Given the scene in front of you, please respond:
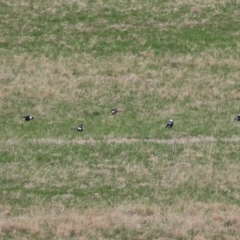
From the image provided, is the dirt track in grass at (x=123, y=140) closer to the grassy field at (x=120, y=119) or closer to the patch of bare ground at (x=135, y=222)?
the grassy field at (x=120, y=119)

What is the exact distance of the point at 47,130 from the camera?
3675cm

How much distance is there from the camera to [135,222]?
78.4 ft

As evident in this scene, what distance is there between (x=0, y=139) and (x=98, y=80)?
40.7 feet

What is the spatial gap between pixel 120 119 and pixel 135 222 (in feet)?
50.6

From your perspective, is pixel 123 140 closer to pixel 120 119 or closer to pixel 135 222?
pixel 120 119

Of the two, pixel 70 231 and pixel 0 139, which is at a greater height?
pixel 70 231

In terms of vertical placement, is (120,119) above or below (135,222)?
below

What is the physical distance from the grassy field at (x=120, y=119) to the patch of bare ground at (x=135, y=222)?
42mm

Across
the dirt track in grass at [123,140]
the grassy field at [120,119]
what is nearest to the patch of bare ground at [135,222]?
the grassy field at [120,119]

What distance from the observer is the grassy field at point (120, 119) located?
977 inches

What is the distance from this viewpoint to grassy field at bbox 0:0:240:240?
2483cm

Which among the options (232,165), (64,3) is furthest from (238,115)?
(64,3)

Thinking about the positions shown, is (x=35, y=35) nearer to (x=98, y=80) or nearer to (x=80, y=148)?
(x=98, y=80)

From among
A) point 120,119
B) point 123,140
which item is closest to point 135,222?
point 123,140
